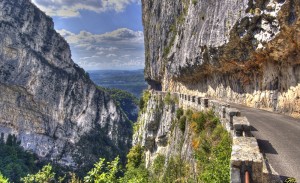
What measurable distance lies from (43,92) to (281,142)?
140136 mm

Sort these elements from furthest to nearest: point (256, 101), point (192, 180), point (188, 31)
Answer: point (188, 31) < point (256, 101) < point (192, 180)

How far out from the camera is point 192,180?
1465cm

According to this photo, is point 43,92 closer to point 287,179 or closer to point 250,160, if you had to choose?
point 287,179

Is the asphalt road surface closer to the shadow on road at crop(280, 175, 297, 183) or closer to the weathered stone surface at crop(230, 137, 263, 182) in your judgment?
the shadow on road at crop(280, 175, 297, 183)

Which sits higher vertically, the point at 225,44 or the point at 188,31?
the point at 188,31

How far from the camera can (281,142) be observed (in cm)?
1180

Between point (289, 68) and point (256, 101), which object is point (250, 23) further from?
point (256, 101)

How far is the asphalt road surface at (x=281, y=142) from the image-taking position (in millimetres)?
8820

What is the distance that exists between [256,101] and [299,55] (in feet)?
25.4

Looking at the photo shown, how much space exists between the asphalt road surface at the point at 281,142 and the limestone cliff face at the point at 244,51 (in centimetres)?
371

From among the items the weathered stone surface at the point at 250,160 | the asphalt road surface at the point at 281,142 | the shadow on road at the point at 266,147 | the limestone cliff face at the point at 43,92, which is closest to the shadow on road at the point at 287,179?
the asphalt road surface at the point at 281,142

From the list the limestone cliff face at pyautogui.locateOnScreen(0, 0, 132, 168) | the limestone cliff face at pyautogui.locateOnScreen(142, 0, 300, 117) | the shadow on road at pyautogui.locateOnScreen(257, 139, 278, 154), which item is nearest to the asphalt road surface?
the shadow on road at pyautogui.locateOnScreen(257, 139, 278, 154)

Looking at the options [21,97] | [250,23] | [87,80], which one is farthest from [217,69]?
[87,80]

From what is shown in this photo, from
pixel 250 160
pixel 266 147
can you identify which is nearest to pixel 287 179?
pixel 250 160
